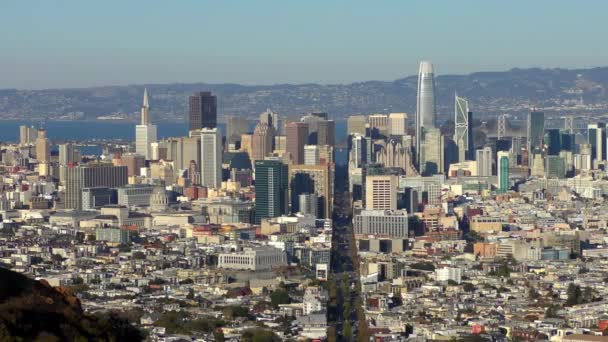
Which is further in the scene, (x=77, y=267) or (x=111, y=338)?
(x=77, y=267)

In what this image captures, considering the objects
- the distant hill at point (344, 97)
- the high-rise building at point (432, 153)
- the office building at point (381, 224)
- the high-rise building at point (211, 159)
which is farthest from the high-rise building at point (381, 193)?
the distant hill at point (344, 97)

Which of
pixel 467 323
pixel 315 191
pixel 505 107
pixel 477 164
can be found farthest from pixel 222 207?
pixel 505 107

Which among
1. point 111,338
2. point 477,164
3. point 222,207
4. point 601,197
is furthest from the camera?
point 477,164

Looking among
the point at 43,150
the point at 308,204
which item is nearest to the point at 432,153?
the point at 43,150

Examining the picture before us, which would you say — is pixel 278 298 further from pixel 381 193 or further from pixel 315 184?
pixel 315 184

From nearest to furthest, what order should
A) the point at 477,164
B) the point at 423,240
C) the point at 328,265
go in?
the point at 328,265 < the point at 423,240 < the point at 477,164

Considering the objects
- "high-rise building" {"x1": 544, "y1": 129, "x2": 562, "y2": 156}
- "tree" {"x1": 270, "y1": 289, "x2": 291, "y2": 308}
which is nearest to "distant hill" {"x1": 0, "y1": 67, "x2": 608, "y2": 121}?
"high-rise building" {"x1": 544, "y1": 129, "x2": 562, "y2": 156}

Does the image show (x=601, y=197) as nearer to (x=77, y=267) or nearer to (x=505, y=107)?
(x=77, y=267)
